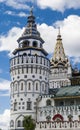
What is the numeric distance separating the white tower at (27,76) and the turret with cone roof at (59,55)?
94.5 feet

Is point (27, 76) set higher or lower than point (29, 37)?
lower

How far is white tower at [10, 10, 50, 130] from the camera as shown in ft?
233

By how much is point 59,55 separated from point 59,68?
646 cm

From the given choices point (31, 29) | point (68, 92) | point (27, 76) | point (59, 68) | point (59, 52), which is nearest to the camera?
point (68, 92)

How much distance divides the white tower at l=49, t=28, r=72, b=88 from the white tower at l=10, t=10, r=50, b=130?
22123mm

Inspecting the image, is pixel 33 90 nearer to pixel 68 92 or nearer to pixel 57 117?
pixel 68 92

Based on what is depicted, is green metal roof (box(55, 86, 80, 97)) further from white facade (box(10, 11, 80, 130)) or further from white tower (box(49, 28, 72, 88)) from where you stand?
white tower (box(49, 28, 72, 88))

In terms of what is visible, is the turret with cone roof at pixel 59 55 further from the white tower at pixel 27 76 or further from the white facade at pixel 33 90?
the white tower at pixel 27 76

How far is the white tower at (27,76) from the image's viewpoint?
7088cm

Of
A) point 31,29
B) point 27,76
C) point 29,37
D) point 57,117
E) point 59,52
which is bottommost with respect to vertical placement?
point 57,117

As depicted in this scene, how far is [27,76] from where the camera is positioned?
7256 centimetres

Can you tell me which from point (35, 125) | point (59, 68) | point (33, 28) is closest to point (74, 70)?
point (59, 68)

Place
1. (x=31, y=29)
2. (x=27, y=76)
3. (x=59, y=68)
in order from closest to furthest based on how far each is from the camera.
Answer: (x=27, y=76) → (x=31, y=29) → (x=59, y=68)

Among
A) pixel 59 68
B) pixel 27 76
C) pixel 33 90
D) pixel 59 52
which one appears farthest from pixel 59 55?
pixel 33 90
